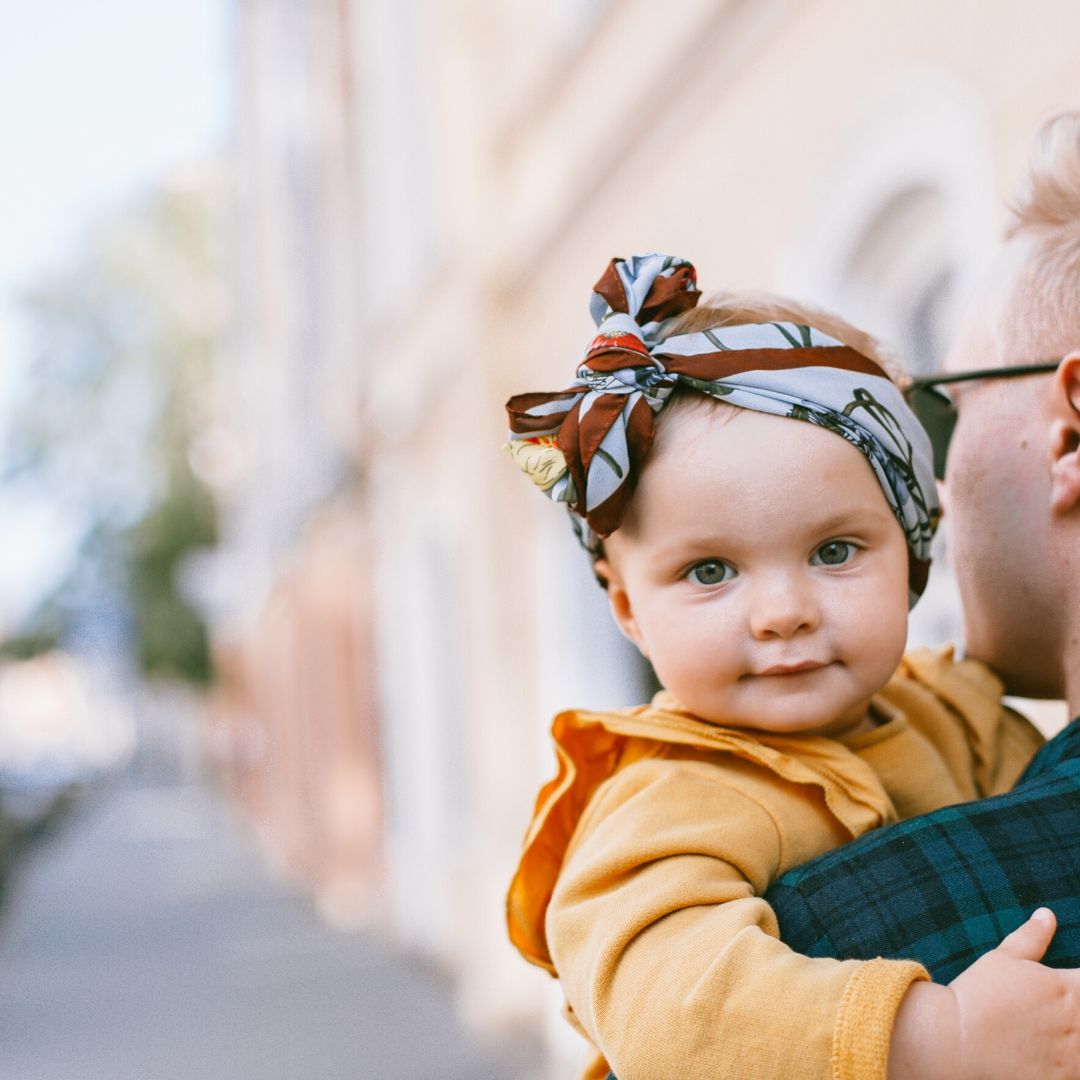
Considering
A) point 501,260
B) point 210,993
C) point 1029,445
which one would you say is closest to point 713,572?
point 1029,445

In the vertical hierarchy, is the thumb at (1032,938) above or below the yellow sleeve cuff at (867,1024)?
above

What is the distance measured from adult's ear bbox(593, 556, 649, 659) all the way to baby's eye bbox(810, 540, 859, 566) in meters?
0.24

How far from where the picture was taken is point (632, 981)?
1375mm

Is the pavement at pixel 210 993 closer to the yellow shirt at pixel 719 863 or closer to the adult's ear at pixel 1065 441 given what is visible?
the yellow shirt at pixel 719 863

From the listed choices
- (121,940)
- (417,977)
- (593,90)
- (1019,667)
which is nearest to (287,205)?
(121,940)

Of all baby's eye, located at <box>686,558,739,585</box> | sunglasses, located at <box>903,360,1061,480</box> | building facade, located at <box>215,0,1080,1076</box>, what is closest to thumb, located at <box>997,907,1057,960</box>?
baby's eye, located at <box>686,558,739,585</box>

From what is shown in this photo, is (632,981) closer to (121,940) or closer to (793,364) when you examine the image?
(793,364)

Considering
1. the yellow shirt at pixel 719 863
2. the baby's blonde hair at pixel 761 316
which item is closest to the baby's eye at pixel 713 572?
the yellow shirt at pixel 719 863

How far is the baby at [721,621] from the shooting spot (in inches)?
55.6

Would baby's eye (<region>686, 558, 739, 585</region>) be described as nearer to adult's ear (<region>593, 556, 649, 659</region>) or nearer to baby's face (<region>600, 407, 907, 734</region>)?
baby's face (<region>600, 407, 907, 734</region>)

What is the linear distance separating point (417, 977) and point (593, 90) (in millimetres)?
7242

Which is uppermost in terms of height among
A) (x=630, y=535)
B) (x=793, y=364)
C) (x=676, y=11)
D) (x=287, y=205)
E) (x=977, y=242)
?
(x=287, y=205)

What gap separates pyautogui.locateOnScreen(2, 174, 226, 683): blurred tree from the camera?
36.1m

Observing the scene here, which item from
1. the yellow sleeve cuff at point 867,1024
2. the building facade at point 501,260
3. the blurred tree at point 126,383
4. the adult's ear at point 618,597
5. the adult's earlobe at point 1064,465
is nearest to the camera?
the yellow sleeve cuff at point 867,1024
